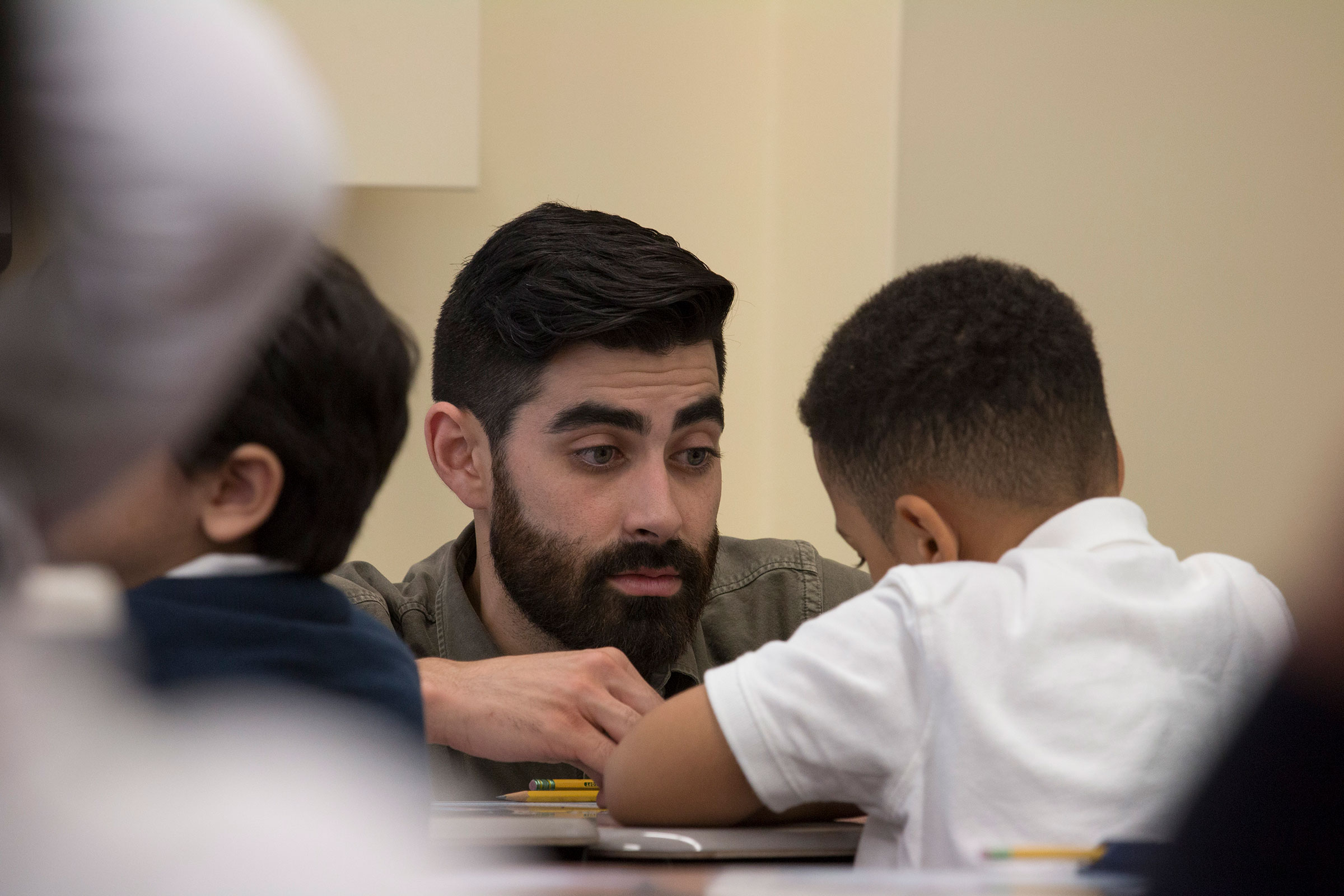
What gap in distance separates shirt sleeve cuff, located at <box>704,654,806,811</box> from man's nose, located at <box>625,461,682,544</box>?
621 millimetres

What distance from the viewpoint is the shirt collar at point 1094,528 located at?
87 cm

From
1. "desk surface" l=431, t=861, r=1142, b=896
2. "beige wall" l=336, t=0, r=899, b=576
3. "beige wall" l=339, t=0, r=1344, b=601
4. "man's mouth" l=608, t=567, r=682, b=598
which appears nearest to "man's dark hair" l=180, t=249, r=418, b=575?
"desk surface" l=431, t=861, r=1142, b=896

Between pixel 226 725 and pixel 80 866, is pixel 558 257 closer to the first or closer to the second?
pixel 226 725

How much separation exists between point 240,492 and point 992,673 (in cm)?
45

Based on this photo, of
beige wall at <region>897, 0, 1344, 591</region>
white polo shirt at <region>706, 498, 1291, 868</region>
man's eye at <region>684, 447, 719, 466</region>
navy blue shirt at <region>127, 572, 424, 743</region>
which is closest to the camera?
navy blue shirt at <region>127, 572, 424, 743</region>

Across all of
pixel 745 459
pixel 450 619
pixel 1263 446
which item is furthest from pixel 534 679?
pixel 1263 446

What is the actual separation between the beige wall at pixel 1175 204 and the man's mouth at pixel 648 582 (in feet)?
3.67

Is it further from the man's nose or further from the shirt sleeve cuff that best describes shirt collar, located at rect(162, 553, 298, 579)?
the man's nose

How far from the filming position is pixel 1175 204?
Result: 2.45 metres

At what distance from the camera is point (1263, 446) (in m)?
2.49

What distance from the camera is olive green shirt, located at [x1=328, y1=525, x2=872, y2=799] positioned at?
1.42 metres

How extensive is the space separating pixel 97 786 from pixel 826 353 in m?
0.71

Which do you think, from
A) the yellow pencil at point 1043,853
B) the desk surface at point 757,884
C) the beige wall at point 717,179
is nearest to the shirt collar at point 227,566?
the desk surface at point 757,884

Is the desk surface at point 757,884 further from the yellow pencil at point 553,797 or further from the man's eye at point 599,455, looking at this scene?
the man's eye at point 599,455
